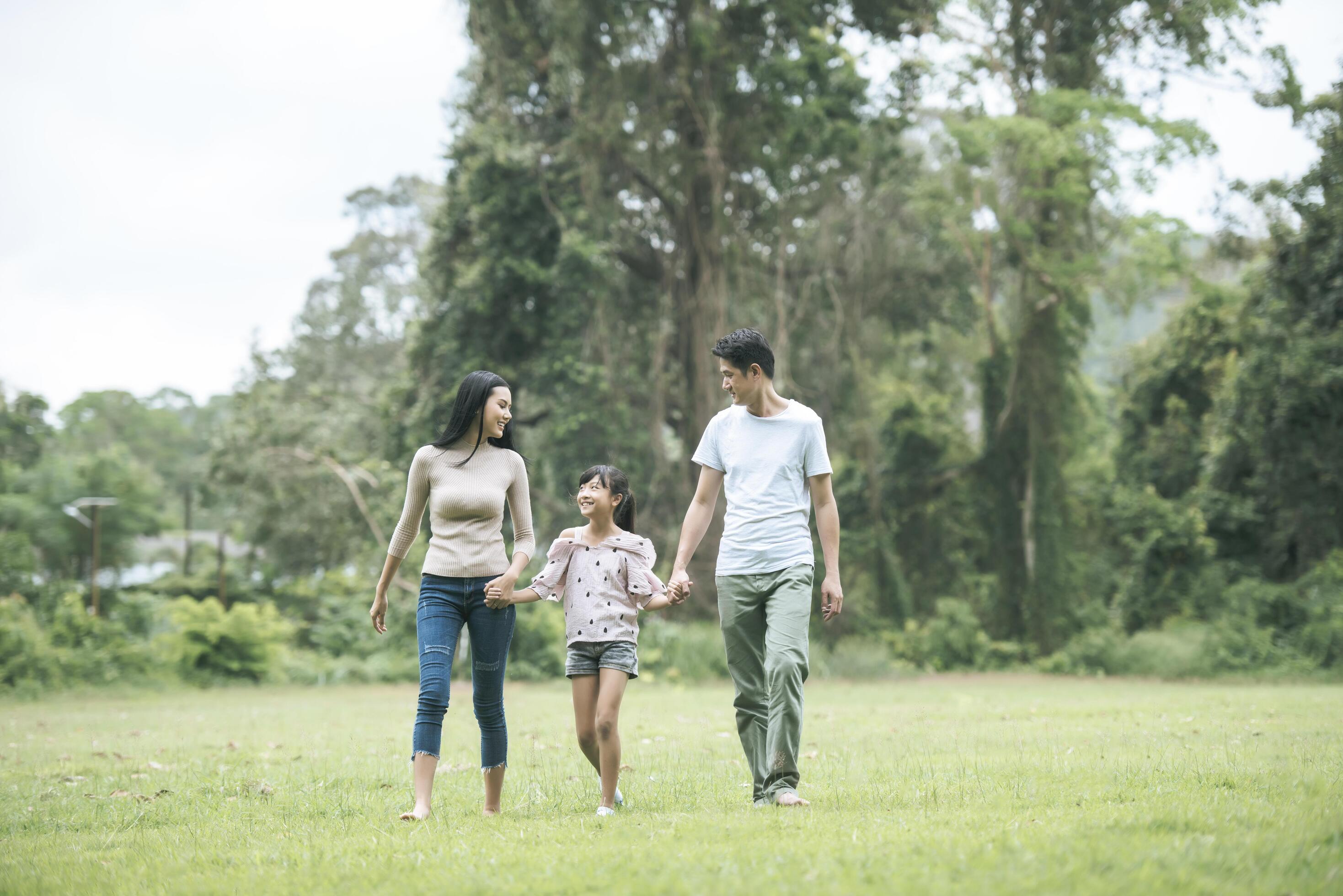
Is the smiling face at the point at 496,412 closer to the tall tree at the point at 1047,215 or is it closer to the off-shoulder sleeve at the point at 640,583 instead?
the off-shoulder sleeve at the point at 640,583

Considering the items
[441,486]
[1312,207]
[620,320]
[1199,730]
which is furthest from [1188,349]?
[441,486]

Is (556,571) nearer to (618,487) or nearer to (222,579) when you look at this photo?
(618,487)

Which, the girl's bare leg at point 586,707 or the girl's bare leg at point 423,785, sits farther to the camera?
the girl's bare leg at point 586,707

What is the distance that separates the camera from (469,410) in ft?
18.1

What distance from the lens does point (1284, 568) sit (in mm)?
20125

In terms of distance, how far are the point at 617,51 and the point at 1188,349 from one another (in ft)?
43.6

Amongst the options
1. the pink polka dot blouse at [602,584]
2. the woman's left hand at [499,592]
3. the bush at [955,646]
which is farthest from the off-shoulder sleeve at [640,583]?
the bush at [955,646]

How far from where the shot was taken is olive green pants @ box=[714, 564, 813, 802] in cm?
527

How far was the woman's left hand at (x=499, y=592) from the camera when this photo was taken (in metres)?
5.29

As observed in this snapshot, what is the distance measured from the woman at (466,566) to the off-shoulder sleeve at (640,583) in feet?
1.62

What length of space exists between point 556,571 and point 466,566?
460mm

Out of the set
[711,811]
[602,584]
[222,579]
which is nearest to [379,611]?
[602,584]

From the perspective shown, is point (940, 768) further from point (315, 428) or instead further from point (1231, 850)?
point (315, 428)

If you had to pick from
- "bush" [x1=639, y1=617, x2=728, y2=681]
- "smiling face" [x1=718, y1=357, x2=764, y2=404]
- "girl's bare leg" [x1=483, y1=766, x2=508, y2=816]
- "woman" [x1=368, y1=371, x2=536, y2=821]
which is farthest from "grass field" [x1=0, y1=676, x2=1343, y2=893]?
"bush" [x1=639, y1=617, x2=728, y2=681]
